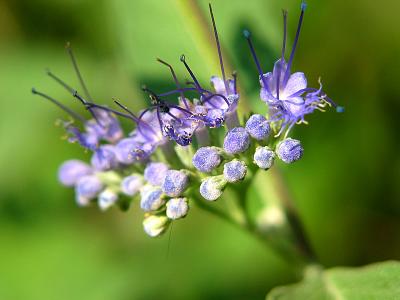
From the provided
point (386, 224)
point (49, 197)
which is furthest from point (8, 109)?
point (386, 224)

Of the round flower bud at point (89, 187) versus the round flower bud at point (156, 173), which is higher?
the round flower bud at point (89, 187)

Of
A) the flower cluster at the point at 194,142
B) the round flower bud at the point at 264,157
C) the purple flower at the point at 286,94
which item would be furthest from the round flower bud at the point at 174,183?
the purple flower at the point at 286,94

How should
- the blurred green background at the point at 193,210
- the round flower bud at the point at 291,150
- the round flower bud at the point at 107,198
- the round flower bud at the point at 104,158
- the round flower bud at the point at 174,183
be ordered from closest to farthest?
the round flower bud at the point at 291,150 < the round flower bud at the point at 174,183 < the round flower bud at the point at 104,158 < the round flower bud at the point at 107,198 < the blurred green background at the point at 193,210

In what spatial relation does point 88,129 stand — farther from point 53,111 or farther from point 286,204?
point 53,111

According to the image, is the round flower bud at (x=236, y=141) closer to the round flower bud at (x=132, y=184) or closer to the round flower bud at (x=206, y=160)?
the round flower bud at (x=206, y=160)

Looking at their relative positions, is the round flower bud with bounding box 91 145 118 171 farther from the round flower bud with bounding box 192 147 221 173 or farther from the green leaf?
the green leaf

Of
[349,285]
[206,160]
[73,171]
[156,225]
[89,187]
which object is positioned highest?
[73,171]

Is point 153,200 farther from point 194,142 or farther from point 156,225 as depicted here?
point 194,142

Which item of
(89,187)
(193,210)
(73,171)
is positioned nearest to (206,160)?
(89,187)
